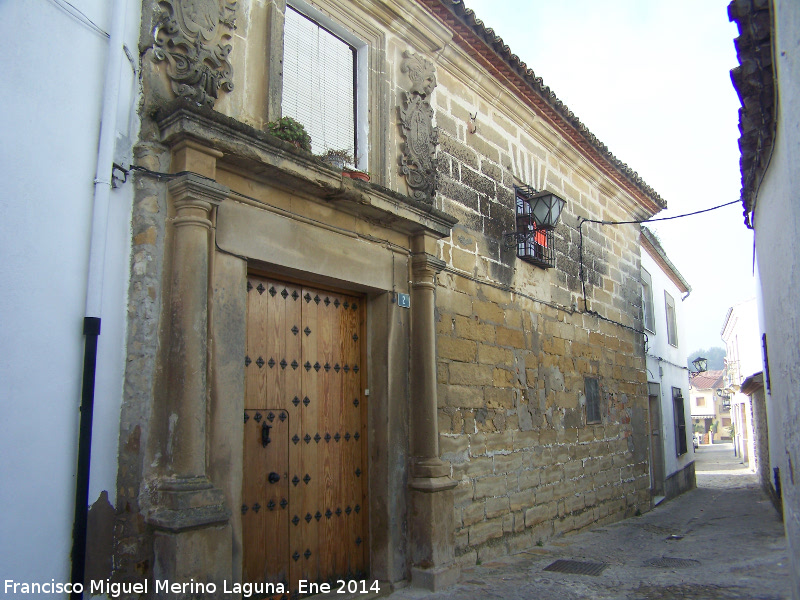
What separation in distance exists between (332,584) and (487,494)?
1.96 m

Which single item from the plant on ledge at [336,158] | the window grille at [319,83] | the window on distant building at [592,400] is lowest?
the window on distant building at [592,400]

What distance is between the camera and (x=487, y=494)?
6039 millimetres

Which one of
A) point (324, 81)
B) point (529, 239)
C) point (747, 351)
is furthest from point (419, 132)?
point (747, 351)

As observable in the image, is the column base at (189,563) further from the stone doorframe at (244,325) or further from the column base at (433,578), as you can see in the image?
the column base at (433,578)

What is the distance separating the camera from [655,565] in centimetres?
605

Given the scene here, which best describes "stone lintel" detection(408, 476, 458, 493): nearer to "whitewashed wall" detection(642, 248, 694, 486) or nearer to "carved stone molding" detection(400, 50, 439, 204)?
"carved stone molding" detection(400, 50, 439, 204)

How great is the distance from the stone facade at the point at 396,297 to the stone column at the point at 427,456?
0.7 inches

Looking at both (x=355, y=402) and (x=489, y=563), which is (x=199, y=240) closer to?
(x=355, y=402)

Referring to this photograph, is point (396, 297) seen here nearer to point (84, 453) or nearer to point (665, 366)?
point (84, 453)

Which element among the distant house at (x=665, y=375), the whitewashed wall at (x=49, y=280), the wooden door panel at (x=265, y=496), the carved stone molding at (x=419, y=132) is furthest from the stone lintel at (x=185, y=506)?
the distant house at (x=665, y=375)

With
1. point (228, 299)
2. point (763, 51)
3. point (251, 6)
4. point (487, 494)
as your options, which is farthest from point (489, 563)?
point (251, 6)

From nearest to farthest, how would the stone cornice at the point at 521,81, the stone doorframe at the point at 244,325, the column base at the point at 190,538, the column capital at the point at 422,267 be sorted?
1. the column base at the point at 190,538
2. the stone doorframe at the point at 244,325
3. the column capital at the point at 422,267
4. the stone cornice at the point at 521,81

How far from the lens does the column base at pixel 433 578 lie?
190 inches

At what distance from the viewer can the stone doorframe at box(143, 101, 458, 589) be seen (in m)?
3.49
